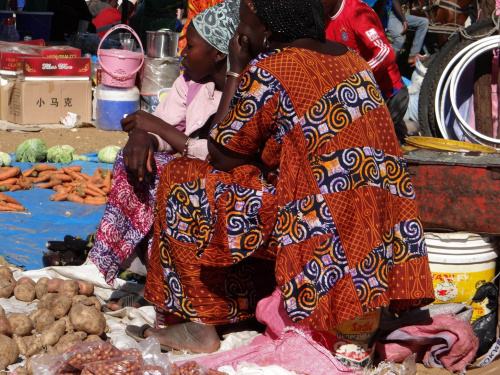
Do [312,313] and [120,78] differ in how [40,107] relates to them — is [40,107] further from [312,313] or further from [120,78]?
[312,313]

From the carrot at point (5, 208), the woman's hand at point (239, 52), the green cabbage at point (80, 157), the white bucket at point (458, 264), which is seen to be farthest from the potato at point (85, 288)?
the green cabbage at point (80, 157)

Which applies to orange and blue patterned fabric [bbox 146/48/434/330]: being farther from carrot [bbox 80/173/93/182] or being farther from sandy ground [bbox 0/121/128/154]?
sandy ground [bbox 0/121/128/154]

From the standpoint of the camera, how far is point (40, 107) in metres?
8.03

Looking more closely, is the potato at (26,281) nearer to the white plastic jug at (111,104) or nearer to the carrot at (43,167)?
the carrot at (43,167)

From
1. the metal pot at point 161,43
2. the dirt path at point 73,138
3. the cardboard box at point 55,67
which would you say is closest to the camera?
the dirt path at point 73,138

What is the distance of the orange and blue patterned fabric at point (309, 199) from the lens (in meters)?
2.71

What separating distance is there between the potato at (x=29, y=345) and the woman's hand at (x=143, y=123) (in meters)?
1.04

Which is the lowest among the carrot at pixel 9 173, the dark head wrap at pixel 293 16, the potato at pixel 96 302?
the carrot at pixel 9 173

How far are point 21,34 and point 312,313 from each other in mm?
9384

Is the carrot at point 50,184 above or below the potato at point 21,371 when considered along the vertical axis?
below

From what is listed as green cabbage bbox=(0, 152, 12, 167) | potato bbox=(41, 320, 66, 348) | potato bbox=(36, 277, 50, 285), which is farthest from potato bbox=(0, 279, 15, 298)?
green cabbage bbox=(0, 152, 12, 167)

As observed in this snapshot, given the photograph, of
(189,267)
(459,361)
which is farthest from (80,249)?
(459,361)

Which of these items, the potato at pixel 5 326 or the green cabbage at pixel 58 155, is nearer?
the potato at pixel 5 326

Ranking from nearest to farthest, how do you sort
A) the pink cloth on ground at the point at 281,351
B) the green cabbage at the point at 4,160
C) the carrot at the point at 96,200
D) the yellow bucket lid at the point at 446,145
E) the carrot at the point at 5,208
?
the pink cloth on ground at the point at 281,351 < the yellow bucket lid at the point at 446,145 < the carrot at the point at 5,208 < the carrot at the point at 96,200 < the green cabbage at the point at 4,160
